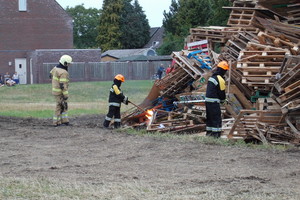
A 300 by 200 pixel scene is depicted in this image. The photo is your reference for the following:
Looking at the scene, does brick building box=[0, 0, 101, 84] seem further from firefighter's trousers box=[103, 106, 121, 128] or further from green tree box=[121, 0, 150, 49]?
firefighter's trousers box=[103, 106, 121, 128]

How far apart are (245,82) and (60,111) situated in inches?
232

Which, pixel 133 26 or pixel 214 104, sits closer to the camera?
pixel 214 104

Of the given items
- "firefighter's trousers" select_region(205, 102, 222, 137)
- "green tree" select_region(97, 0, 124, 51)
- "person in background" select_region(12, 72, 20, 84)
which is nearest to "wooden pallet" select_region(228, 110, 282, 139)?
"firefighter's trousers" select_region(205, 102, 222, 137)

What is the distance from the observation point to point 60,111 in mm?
18328

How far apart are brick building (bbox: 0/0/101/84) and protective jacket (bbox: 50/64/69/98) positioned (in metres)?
41.3

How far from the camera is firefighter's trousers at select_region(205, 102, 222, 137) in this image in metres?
15.0

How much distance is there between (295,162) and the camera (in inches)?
439

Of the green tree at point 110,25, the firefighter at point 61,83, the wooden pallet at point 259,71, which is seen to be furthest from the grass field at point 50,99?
the green tree at point 110,25

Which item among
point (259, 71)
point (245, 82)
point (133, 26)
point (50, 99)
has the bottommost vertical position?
point (50, 99)

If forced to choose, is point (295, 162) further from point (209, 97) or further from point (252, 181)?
point (209, 97)

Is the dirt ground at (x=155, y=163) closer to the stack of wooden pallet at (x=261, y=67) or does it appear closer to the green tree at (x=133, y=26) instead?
the stack of wooden pallet at (x=261, y=67)

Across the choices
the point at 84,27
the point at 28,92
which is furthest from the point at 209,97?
the point at 84,27

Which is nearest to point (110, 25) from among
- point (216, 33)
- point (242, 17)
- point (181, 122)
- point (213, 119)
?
point (216, 33)

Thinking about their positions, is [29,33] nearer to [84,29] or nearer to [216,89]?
[84,29]
